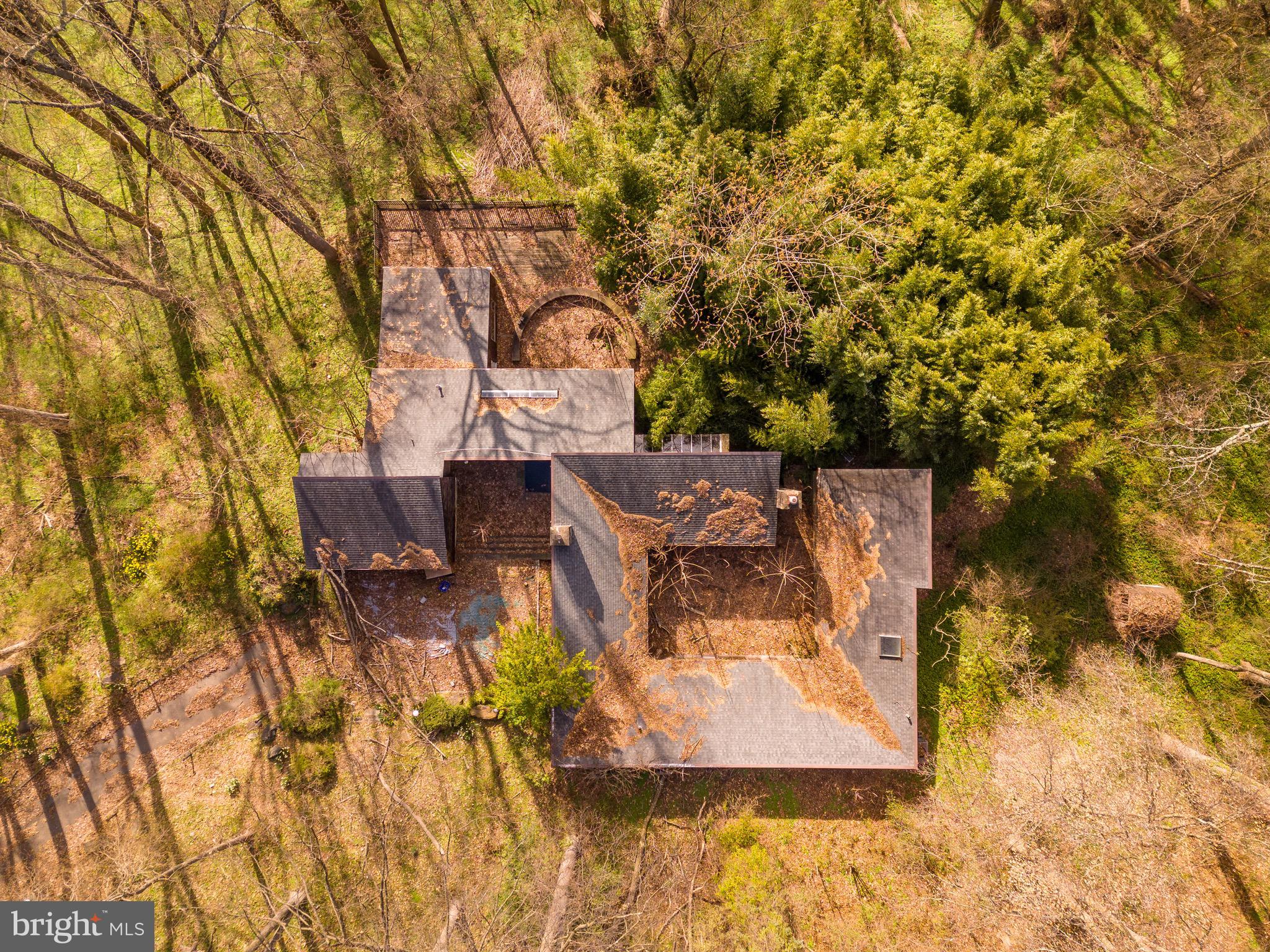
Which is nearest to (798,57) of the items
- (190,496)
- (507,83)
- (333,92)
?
(507,83)

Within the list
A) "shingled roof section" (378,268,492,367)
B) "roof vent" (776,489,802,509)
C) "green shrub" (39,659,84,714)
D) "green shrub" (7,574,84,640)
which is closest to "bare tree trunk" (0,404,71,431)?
"green shrub" (7,574,84,640)

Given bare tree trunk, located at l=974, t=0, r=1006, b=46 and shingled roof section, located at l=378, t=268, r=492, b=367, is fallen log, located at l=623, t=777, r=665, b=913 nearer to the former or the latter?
shingled roof section, located at l=378, t=268, r=492, b=367

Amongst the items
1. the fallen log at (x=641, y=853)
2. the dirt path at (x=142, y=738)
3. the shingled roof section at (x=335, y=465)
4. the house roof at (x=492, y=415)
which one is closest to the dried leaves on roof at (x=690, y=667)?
the house roof at (x=492, y=415)

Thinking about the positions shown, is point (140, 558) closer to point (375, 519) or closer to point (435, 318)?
point (375, 519)

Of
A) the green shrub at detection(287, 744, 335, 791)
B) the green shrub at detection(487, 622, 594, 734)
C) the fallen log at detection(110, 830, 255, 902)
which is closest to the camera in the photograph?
the green shrub at detection(487, 622, 594, 734)

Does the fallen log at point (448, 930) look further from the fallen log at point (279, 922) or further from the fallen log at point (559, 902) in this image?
the fallen log at point (279, 922)
